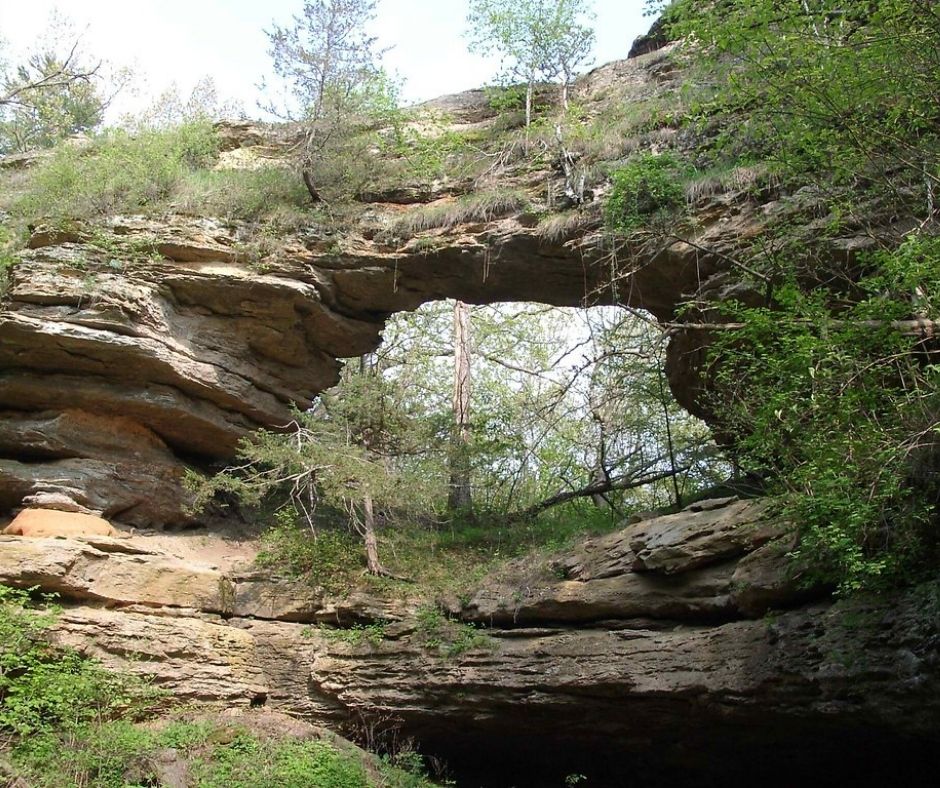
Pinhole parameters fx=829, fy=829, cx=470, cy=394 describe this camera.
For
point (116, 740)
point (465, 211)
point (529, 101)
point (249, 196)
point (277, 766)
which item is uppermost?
point (529, 101)

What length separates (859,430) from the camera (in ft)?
22.6

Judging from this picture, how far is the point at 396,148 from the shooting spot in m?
13.8

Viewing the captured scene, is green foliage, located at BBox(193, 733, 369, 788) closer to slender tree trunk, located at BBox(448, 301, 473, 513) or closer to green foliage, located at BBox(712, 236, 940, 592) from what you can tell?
slender tree trunk, located at BBox(448, 301, 473, 513)

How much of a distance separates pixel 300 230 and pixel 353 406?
278cm

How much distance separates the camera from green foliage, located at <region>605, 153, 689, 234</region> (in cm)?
1050

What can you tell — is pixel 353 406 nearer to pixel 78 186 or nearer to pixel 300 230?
pixel 300 230

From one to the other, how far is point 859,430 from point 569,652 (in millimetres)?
4047

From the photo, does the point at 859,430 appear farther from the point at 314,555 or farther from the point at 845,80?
the point at 314,555

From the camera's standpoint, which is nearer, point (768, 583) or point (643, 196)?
point (768, 583)

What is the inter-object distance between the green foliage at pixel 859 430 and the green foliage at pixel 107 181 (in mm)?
9309

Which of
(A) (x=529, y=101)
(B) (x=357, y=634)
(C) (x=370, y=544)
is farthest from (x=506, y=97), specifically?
(B) (x=357, y=634)

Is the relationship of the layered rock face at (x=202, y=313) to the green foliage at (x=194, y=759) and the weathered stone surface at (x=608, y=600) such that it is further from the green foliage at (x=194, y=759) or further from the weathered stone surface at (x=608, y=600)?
the weathered stone surface at (x=608, y=600)


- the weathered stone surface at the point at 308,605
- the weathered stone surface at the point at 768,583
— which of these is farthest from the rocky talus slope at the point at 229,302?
the weathered stone surface at the point at 768,583

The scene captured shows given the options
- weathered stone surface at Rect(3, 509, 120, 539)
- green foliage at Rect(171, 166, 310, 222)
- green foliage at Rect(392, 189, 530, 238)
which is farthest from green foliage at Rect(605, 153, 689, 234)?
weathered stone surface at Rect(3, 509, 120, 539)
